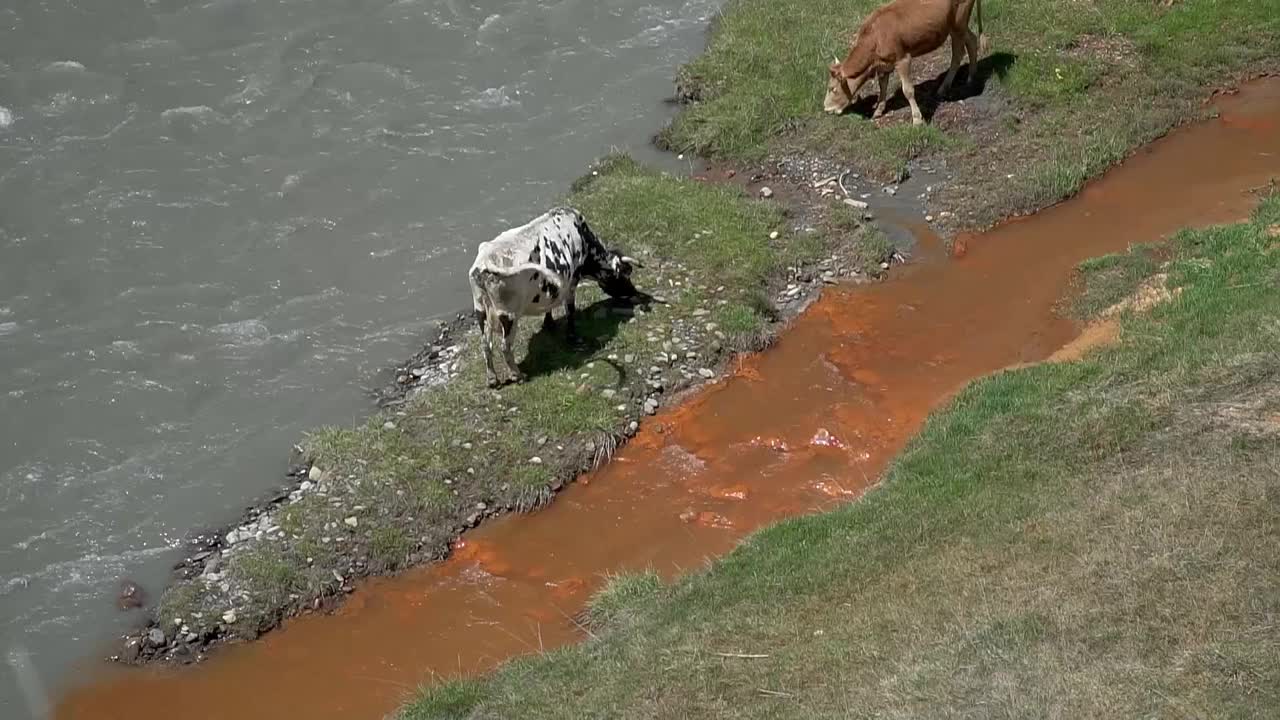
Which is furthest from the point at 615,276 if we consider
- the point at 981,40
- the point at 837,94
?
the point at 981,40

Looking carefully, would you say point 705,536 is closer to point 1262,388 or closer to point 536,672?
point 536,672

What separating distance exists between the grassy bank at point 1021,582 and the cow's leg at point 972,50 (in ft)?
20.6

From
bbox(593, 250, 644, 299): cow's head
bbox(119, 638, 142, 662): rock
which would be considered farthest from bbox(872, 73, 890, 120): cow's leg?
bbox(119, 638, 142, 662): rock

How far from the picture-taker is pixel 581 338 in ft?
46.2

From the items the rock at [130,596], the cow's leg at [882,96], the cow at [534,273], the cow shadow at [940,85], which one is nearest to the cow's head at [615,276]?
the cow at [534,273]

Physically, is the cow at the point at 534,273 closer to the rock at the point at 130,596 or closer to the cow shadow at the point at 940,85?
the rock at the point at 130,596

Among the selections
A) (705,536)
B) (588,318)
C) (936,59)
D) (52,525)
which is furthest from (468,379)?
(936,59)

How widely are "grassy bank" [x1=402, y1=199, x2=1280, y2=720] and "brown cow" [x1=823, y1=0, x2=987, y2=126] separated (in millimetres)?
5986

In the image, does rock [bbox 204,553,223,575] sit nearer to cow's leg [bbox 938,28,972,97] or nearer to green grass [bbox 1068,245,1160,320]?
green grass [bbox 1068,245,1160,320]

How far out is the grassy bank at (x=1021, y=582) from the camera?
810 cm

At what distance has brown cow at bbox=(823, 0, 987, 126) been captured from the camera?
17.1 m

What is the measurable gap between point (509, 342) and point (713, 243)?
330cm

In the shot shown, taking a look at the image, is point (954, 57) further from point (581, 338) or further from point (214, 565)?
point (214, 565)

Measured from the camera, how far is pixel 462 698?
32.7 feet
